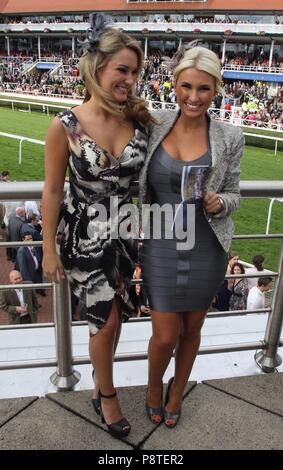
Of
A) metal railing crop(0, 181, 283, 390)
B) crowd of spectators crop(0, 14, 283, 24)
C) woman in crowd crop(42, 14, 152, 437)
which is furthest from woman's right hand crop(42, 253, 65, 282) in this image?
crowd of spectators crop(0, 14, 283, 24)

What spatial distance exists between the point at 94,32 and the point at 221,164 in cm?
64

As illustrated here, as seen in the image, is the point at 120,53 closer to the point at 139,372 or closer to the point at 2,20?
the point at 139,372

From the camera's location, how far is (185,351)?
2.02 metres

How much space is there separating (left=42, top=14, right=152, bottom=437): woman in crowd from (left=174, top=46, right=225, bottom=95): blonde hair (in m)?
0.16

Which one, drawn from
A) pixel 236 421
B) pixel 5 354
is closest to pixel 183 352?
pixel 236 421

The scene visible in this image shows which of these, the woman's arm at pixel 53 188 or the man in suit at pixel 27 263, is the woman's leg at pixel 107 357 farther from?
the man in suit at pixel 27 263

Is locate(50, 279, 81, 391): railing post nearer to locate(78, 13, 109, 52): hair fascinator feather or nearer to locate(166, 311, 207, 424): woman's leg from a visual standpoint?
locate(166, 311, 207, 424): woman's leg

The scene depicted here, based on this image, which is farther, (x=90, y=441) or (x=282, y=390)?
(x=282, y=390)

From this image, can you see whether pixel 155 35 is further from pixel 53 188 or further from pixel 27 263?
pixel 53 188

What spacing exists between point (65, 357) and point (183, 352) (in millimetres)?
580

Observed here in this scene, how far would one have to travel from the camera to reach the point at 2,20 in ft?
186

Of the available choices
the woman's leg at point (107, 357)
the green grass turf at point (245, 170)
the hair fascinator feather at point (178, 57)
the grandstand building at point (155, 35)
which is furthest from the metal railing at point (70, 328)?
the grandstand building at point (155, 35)

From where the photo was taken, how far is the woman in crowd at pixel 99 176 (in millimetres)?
1658

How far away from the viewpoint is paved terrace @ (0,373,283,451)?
1957mm
